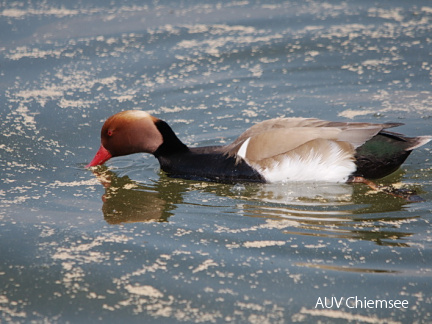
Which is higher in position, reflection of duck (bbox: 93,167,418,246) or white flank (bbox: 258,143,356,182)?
white flank (bbox: 258,143,356,182)

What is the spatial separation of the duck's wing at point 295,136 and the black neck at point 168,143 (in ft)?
1.76

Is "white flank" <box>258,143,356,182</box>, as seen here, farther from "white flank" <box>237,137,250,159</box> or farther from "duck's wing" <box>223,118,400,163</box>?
"white flank" <box>237,137,250,159</box>

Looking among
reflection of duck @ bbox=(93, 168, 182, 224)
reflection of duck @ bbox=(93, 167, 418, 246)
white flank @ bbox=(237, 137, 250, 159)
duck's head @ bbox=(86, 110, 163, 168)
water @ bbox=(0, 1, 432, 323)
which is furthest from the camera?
duck's head @ bbox=(86, 110, 163, 168)

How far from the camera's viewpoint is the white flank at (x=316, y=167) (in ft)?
17.6

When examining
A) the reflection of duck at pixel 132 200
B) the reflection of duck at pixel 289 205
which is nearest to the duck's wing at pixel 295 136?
the reflection of duck at pixel 289 205

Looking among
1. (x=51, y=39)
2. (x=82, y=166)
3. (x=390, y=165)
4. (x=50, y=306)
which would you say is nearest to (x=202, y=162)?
(x=82, y=166)

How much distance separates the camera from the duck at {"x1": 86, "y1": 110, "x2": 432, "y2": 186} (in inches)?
210

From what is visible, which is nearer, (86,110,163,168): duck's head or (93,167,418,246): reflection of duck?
(93,167,418,246): reflection of duck

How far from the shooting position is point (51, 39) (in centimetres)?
844

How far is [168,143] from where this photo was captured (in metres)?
5.80

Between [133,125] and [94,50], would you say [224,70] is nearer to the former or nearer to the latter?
[94,50]

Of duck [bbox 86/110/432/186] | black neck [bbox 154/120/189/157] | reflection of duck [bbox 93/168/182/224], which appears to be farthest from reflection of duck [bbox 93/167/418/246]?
black neck [bbox 154/120/189/157]

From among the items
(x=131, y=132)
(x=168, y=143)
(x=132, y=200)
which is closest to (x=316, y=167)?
(x=168, y=143)

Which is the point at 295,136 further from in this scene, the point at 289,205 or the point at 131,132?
the point at 131,132
